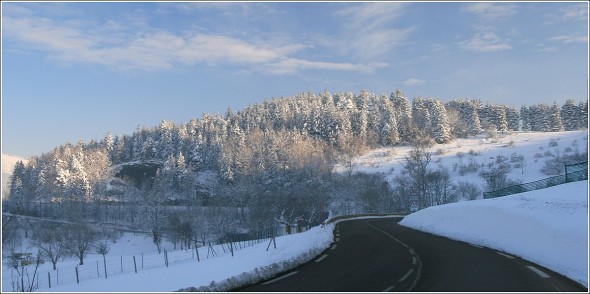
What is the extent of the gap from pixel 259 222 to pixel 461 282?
9142cm

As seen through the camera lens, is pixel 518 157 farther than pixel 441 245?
Yes

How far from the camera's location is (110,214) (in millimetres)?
131125

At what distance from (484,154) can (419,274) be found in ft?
479

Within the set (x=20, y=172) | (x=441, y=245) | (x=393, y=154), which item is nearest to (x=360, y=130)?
(x=393, y=154)

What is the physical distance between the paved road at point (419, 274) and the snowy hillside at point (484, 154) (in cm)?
10560

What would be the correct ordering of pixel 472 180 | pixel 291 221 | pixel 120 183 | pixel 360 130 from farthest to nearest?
pixel 360 130 < pixel 120 183 < pixel 472 180 < pixel 291 221

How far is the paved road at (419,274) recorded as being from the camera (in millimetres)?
10852

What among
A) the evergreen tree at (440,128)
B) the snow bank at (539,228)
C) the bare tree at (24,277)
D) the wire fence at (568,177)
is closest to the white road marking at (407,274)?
the snow bank at (539,228)

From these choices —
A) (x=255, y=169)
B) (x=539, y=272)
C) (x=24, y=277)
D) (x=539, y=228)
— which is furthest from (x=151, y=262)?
(x=255, y=169)

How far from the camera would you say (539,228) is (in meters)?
16.5

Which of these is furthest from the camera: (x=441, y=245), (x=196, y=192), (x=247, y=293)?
(x=196, y=192)

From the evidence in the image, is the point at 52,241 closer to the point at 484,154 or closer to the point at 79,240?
the point at 79,240

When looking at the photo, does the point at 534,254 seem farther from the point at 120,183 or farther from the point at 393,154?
the point at 120,183

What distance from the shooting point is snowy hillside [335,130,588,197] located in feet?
409
